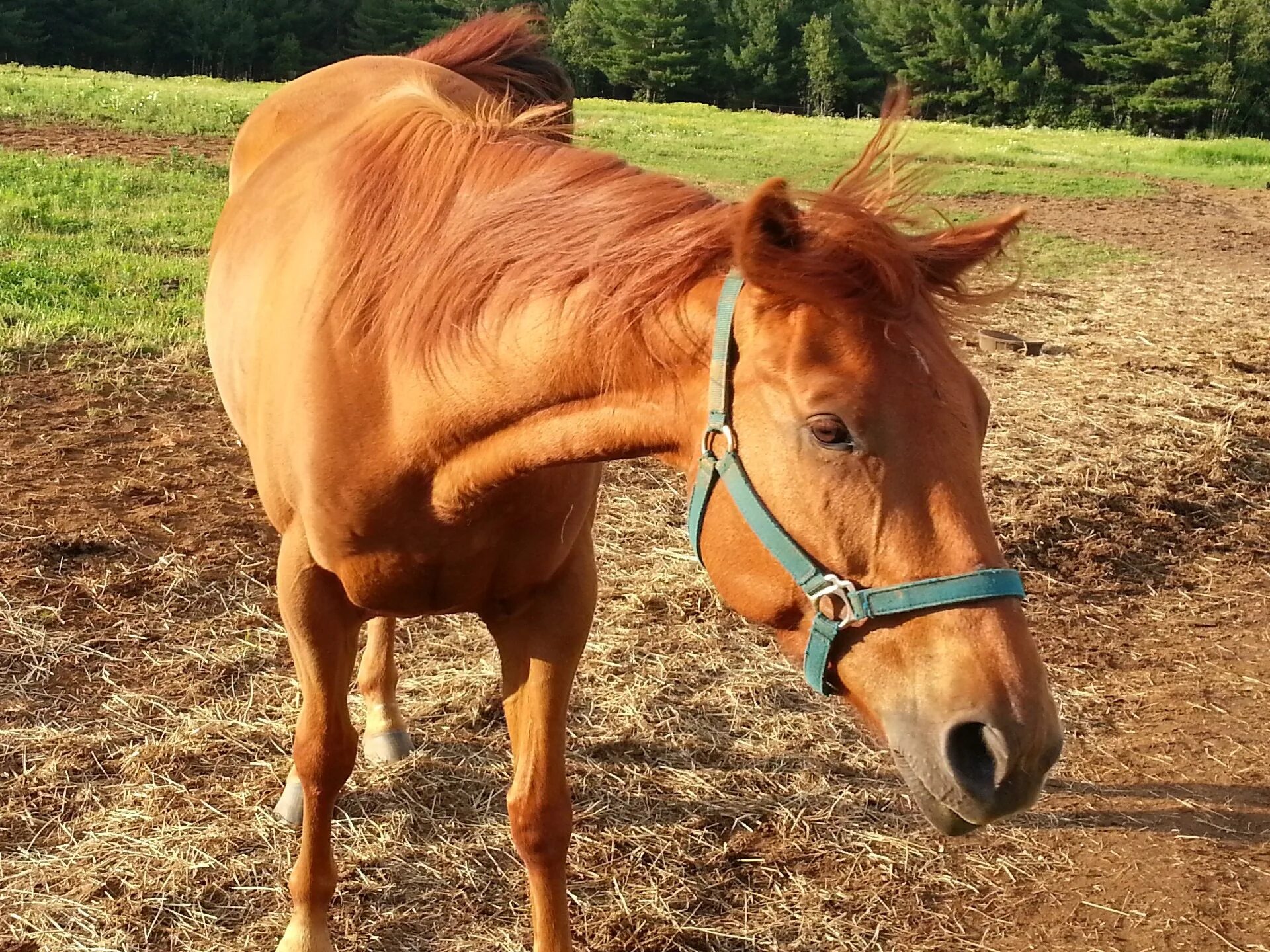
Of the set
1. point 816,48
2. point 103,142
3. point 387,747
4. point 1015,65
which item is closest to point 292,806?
point 387,747

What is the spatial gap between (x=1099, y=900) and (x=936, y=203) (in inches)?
436

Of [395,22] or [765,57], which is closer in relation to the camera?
[395,22]

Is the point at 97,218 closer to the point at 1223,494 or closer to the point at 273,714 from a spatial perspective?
the point at 273,714

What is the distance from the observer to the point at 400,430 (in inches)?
83.5

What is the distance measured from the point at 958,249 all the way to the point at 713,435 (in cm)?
52

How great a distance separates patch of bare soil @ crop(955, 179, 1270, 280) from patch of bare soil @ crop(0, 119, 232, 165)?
1073 centimetres

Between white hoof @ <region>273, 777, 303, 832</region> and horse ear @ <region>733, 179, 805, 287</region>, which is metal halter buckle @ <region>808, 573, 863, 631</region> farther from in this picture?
white hoof @ <region>273, 777, 303, 832</region>

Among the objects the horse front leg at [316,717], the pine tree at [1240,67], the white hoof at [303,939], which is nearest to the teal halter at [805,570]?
the horse front leg at [316,717]

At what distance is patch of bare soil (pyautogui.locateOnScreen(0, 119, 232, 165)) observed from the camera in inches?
541

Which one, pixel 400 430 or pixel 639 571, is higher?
pixel 400 430

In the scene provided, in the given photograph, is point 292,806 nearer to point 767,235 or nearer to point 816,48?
point 767,235

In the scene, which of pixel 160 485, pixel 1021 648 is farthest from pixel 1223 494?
pixel 160 485

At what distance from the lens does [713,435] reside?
1.64 metres

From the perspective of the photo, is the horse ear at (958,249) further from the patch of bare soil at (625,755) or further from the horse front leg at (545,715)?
the patch of bare soil at (625,755)
